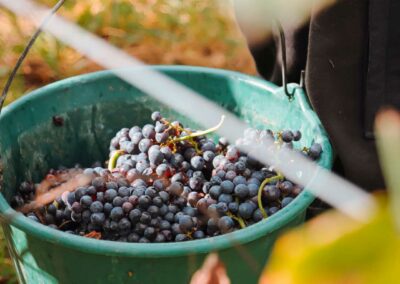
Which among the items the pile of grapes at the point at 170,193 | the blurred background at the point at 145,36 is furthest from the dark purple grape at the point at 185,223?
the blurred background at the point at 145,36

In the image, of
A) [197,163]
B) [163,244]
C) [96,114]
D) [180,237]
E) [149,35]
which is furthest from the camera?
[149,35]

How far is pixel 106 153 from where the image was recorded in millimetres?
1427

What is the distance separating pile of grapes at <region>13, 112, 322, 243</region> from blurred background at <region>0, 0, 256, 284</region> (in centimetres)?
116

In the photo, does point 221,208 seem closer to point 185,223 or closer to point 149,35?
point 185,223

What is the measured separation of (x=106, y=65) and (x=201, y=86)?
1.06 m

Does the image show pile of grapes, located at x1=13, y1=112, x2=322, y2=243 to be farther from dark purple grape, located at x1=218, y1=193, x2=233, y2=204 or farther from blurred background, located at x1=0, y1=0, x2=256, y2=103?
blurred background, located at x1=0, y1=0, x2=256, y2=103

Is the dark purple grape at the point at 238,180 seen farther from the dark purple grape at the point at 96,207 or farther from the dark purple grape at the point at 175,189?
the dark purple grape at the point at 96,207

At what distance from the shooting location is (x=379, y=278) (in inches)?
5.3

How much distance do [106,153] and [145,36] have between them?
1.25 m

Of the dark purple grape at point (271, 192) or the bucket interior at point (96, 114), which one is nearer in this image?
the dark purple grape at point (271, 192)

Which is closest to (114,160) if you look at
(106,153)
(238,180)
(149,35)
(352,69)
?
(106,153)

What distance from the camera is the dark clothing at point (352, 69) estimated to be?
1.10 metres

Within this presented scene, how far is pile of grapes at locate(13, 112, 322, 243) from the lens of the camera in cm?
104

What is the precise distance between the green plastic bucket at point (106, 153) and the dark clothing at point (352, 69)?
0.06 meters
